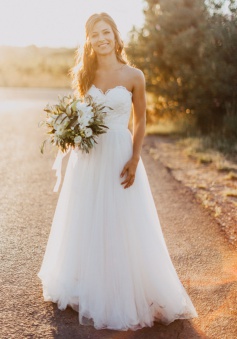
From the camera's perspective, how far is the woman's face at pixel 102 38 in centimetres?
377

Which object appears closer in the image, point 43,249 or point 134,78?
point 134,78

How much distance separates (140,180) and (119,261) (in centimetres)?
68

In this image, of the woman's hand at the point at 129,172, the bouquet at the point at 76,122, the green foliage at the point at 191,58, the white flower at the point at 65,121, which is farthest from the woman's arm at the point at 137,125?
the green foliage at the point at 191,58

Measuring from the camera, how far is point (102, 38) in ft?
12.4

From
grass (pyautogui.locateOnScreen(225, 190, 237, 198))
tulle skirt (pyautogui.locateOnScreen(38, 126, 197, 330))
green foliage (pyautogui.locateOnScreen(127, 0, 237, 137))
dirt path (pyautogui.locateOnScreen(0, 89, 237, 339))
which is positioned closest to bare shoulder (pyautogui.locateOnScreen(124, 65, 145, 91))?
tulle skirt (pyautogui.locateOnScreen(38, 126, 197, 330))

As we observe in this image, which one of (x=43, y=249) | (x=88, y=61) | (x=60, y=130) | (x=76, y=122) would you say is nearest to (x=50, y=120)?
(x=60, y=130)

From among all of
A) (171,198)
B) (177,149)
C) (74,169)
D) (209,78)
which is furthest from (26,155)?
(74,169)

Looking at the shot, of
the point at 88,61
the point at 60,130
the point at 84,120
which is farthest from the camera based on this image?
the point at 88,61

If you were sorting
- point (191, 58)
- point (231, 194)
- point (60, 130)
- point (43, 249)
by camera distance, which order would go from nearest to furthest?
point (60, 130) < point (43, 249) < point (231, 194) < point (191, 58)

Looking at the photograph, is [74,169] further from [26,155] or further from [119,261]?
[26,155]

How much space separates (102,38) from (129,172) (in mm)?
1101

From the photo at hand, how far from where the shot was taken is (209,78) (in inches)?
528

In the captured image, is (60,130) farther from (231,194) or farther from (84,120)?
(231,194)

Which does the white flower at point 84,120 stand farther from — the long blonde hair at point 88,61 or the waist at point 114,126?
the long blonde hair at point 88,61
